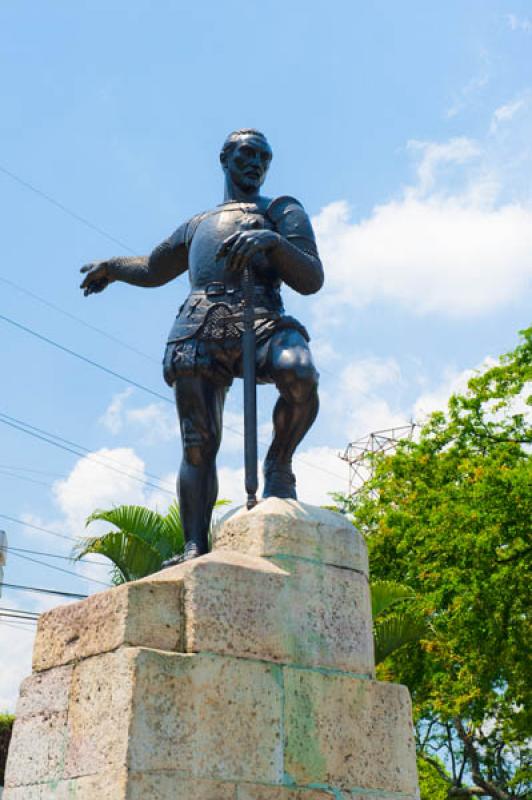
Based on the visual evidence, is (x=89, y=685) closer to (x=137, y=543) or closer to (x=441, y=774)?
(x=137, y=543)

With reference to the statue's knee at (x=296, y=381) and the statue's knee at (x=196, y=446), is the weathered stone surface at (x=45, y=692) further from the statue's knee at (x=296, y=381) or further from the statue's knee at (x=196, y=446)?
the statue's knee at (x=296, y=381)

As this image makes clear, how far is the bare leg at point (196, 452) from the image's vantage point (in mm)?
5484

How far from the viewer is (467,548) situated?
1667 centimetres

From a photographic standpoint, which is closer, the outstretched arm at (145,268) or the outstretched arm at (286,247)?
the outstretched arm at (286,247)

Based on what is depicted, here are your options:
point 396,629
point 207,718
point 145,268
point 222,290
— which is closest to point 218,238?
point 222,290

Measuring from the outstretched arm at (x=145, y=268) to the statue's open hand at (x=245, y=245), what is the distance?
796 mm

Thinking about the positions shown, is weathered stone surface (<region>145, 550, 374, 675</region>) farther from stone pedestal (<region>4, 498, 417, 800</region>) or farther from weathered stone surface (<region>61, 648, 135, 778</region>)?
weathered stone surface (<region>61, 648, 135, 778</region>)

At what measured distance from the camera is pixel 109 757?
409cm

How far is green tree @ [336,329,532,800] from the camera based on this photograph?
1642 cm

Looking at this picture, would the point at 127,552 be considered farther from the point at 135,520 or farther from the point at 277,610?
the point at 277,610

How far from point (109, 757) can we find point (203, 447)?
→ 75.0 inches

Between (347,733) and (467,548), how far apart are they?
12.4 meters

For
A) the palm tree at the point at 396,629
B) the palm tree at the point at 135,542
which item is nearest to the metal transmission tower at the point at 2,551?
the palm tree at the point at 135,542

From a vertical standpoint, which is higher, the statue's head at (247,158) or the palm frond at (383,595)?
the palm frond at (383,595)
